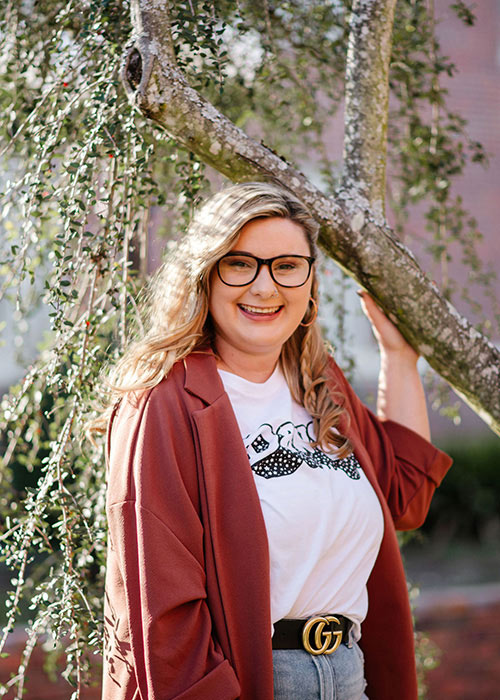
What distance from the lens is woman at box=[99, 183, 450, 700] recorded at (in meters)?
1.50

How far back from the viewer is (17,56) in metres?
2.14

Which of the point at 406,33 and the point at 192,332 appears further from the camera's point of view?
the point at 406,33

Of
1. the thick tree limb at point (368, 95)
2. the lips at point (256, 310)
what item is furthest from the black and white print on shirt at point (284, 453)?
the thick tree limb at point (368, 95)

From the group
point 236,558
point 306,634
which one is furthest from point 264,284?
point 306,634

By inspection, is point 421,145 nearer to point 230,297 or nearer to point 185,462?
point 230,297

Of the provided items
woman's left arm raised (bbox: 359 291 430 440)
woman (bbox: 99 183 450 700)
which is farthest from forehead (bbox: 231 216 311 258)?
woman's left arm raised (bbox: 359 291 430 440)

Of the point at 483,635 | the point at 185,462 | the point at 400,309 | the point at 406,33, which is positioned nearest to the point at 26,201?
the point at 185,462

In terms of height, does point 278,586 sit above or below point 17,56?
below

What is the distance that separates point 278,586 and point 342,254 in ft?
2.85

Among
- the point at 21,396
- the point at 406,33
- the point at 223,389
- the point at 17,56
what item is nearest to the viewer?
the point at 223,389

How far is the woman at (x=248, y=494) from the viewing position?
59.0 inches

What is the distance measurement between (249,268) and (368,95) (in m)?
0.68

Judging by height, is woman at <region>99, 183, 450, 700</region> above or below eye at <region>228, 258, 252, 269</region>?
below

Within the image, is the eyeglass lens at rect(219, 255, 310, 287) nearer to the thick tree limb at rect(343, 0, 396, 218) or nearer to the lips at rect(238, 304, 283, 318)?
the lips at rect(238, 304, 283, 318)
